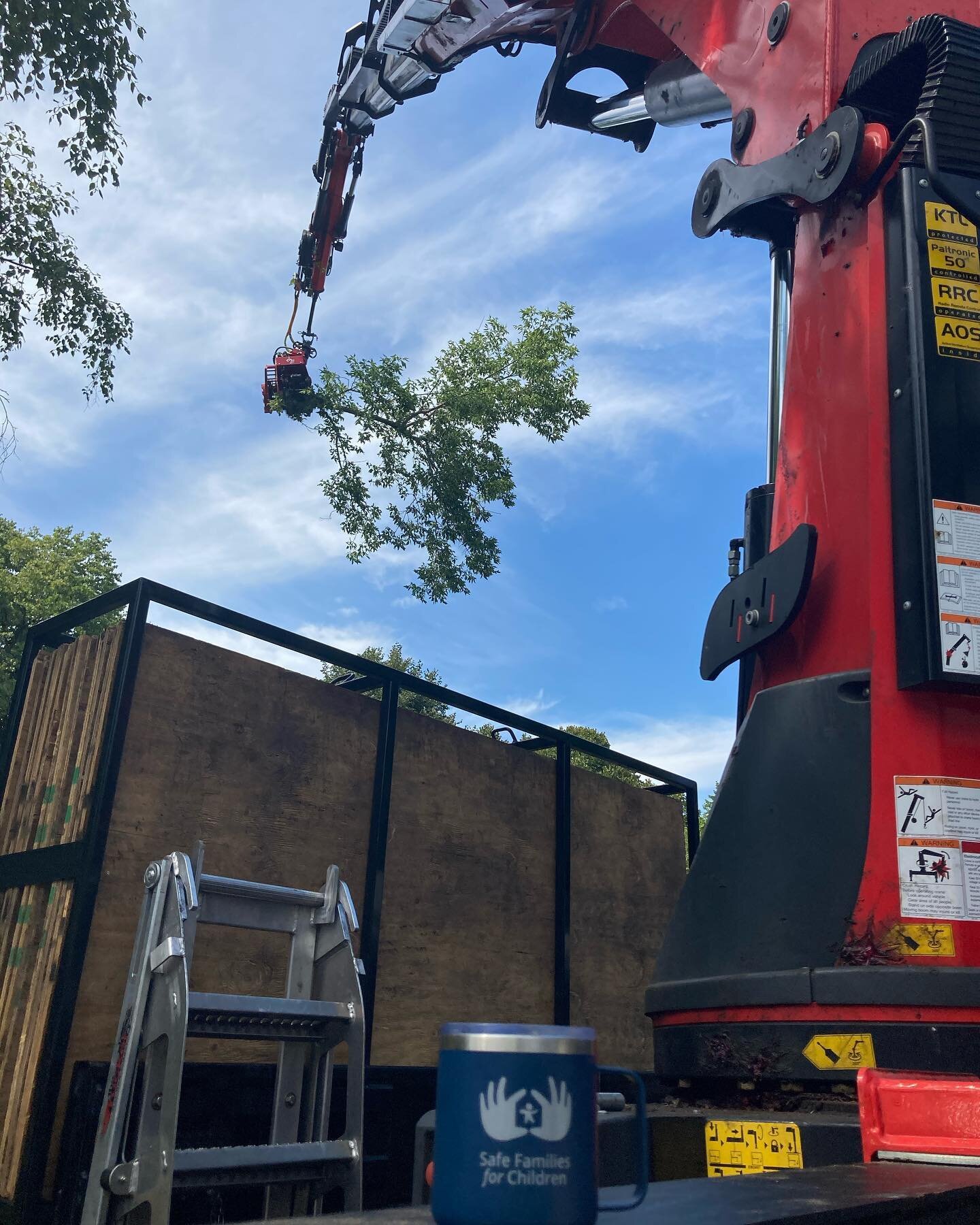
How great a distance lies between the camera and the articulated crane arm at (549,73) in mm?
5895

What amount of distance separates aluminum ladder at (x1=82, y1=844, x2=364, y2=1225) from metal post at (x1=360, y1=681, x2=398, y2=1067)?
94cm

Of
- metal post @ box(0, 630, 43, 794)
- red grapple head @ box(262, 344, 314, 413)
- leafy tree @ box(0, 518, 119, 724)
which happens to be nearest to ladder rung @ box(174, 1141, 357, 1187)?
metal post @ box(0, 630, 43, 794)

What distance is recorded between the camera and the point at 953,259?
10.9 feet

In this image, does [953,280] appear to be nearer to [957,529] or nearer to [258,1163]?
[957,529]

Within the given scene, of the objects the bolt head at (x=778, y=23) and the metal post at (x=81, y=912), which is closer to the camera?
the metal post at (x=81, y=912)

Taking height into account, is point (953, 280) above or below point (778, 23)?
below

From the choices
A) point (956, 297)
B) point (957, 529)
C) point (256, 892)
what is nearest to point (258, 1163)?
point (256, 892)


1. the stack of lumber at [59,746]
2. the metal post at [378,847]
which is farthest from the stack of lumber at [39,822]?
the metal post at [378,847]

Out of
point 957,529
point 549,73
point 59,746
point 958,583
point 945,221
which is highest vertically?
point 549,73

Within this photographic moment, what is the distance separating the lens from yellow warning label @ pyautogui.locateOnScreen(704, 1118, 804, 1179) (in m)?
2.41

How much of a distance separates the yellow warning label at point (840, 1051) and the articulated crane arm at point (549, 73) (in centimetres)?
465

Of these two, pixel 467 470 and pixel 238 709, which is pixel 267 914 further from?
pixel 467 470

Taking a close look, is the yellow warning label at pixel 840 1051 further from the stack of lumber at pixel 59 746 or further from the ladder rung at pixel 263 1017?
the stack of lumber at pixel 59 746

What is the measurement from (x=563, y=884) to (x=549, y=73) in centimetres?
503
